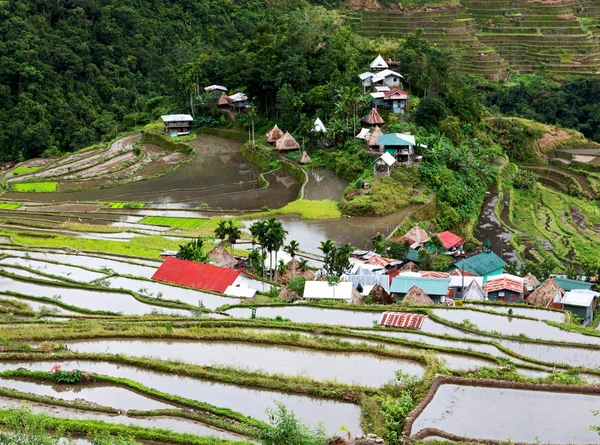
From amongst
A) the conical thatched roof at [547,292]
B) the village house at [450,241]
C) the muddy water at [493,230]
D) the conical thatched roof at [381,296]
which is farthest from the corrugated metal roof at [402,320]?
the muddy water at [493,230]

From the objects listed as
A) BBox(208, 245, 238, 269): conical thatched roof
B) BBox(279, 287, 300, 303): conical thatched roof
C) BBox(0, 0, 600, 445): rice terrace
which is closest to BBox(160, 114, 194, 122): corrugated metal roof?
BBox(0, 0, 600, 445): rice terrace

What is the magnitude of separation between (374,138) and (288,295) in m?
14.4

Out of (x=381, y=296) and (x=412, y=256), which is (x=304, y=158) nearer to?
(x=412, y=256)

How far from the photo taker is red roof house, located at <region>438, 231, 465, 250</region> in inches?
1080

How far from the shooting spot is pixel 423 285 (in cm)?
2206

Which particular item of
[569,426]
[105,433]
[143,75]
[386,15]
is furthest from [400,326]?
[386,15]

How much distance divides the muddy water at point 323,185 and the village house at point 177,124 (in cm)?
1004

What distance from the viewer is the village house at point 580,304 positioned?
2148cm

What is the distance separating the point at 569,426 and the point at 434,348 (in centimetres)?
451

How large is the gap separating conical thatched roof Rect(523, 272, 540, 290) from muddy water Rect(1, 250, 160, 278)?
10.6 m

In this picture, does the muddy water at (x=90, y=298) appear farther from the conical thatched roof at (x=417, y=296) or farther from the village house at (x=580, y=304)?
the village house at (x=580, y=304)

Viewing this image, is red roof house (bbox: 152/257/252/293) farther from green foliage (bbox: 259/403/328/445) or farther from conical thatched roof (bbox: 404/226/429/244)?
green foliage (bbox: 259/403/328/445)

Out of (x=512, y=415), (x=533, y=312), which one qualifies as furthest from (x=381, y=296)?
(x=512, y=415)

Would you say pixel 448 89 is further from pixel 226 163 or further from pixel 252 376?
pixel 252 376
